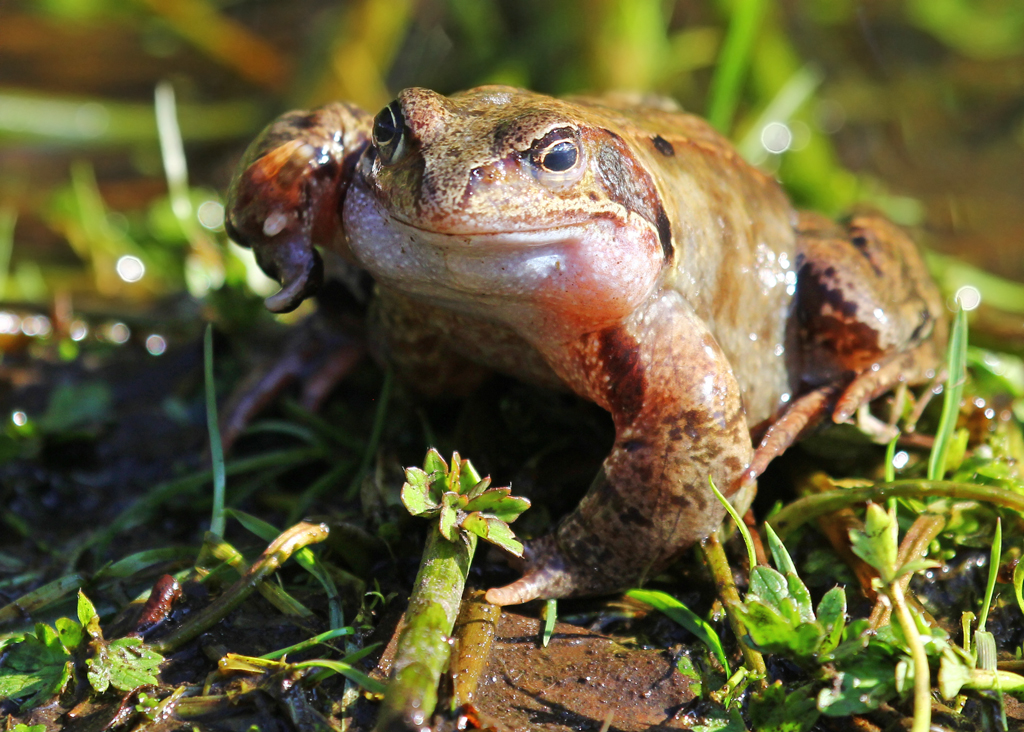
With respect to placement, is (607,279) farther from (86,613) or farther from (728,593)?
(86,613)

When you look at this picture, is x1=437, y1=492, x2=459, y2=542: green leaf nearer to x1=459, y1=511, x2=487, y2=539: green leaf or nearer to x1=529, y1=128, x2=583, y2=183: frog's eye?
x1=459, y1=511, x2=487, y2=539: green leaf

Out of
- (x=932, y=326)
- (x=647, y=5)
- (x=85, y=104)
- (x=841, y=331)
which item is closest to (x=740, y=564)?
(x=841, y=331)

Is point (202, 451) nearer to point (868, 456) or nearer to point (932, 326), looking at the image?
point (868, 456)

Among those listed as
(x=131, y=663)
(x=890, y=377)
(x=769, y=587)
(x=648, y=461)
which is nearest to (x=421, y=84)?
(x=890, y=377)

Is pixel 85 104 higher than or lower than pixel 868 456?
higher

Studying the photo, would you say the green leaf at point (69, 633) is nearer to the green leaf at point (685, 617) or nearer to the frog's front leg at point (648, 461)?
the frog's front leg at point (648, 461)

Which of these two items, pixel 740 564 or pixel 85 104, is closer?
pixel 740 564

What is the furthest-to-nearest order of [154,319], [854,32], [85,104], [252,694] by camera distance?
[854,32]
[85,104]
[154,319]
[252,694]

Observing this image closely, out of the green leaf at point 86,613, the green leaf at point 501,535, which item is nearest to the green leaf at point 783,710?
the green leaf at point 501,535
